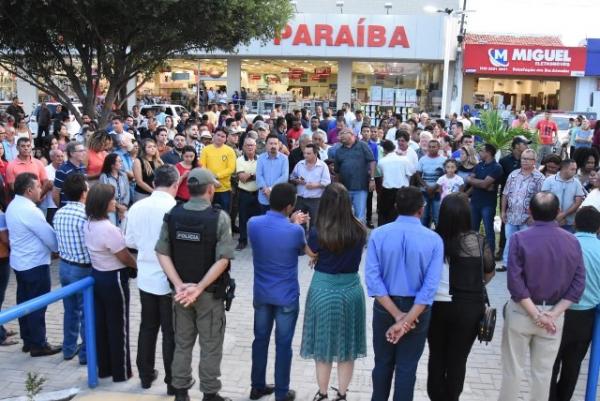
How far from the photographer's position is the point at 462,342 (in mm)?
4141

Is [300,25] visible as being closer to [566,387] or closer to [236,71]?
[236,71]

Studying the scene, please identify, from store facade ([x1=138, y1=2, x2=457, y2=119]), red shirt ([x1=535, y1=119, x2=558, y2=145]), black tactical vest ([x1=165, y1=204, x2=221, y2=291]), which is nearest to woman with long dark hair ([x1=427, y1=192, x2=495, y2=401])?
black tactical vest ([x1=165, y1=204, x2=221, y2=291])

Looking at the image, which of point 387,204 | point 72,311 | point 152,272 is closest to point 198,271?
Result: point 152,272

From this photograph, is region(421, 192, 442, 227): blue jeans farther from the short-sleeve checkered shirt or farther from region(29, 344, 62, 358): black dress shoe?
region(29, 344, 62, 358): black dress shoe

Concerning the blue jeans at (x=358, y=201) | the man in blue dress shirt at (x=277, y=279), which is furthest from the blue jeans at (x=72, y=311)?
the blue jeans at (x=358, y=201)

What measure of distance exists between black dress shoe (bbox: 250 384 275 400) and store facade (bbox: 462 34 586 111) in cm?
2415

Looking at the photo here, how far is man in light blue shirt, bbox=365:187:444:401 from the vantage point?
152 inches

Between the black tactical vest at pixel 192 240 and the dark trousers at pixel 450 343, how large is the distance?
168 centimetres

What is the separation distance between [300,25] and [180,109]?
28.0 feet

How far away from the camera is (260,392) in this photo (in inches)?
184

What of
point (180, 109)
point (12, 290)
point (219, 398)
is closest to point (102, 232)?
point (219, 398)

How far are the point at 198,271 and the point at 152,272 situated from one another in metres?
0.50

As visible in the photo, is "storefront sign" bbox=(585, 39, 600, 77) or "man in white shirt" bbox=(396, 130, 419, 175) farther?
"storefront sign" bbox=(585, 39, 600, 77)

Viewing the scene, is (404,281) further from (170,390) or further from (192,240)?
(170,390)
